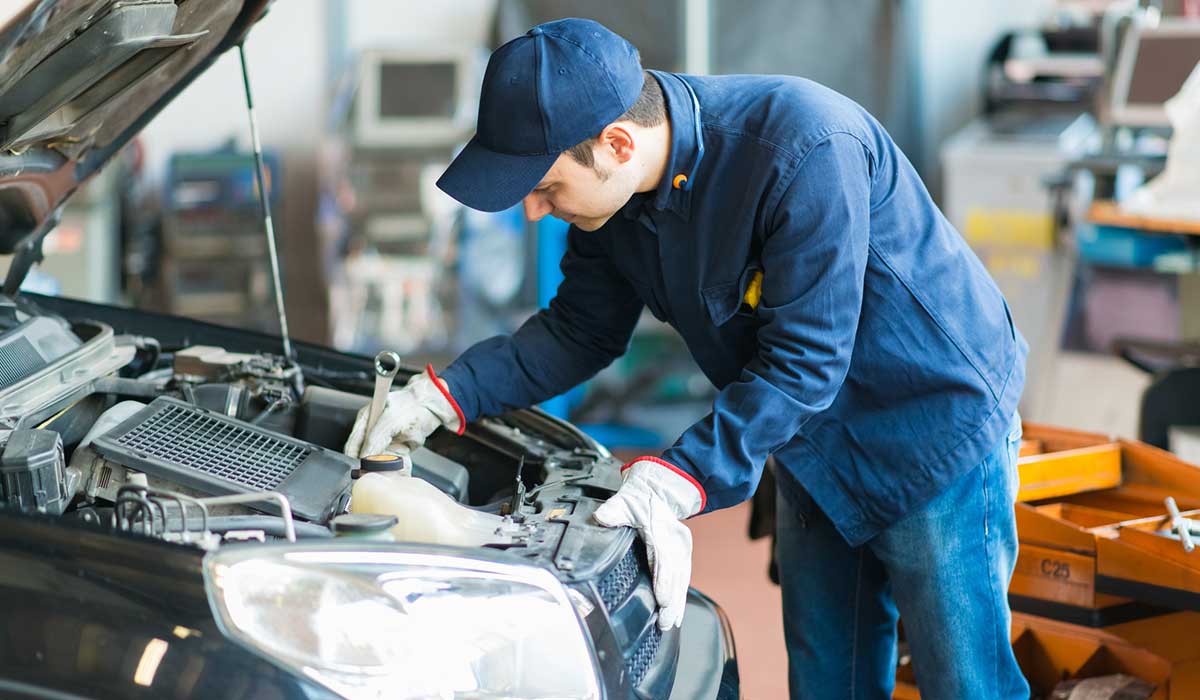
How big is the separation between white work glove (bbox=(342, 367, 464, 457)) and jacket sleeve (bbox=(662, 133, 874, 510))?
19.3 inches

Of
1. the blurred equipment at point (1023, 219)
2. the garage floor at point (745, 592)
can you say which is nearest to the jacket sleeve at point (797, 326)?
the garage floor at point (745, 592)

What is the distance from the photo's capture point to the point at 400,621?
4.28 feet

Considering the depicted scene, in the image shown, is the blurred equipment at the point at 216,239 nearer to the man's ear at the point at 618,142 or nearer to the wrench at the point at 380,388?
the wrench at the point at 380,388

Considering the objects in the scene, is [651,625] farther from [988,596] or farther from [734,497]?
[988,596]

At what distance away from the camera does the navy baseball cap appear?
1507mm

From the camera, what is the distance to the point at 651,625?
1.59 meters

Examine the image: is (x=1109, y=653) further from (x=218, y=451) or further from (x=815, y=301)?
(x=218, y=451)

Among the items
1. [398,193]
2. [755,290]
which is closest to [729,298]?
[755,290]

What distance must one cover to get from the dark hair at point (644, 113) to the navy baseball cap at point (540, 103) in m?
0.02

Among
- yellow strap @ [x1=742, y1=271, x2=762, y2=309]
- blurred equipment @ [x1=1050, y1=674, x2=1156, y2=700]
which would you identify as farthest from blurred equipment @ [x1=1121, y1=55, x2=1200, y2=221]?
yellow strap @ [x1=742, y1=271, x2=762, y2=309]

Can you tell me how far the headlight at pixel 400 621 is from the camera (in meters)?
1.27

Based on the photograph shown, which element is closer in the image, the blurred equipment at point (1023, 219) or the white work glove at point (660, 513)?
the white work glove at point (660, 513)

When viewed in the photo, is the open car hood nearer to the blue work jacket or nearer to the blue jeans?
the blue work jacket

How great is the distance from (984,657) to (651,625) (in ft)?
1.86
